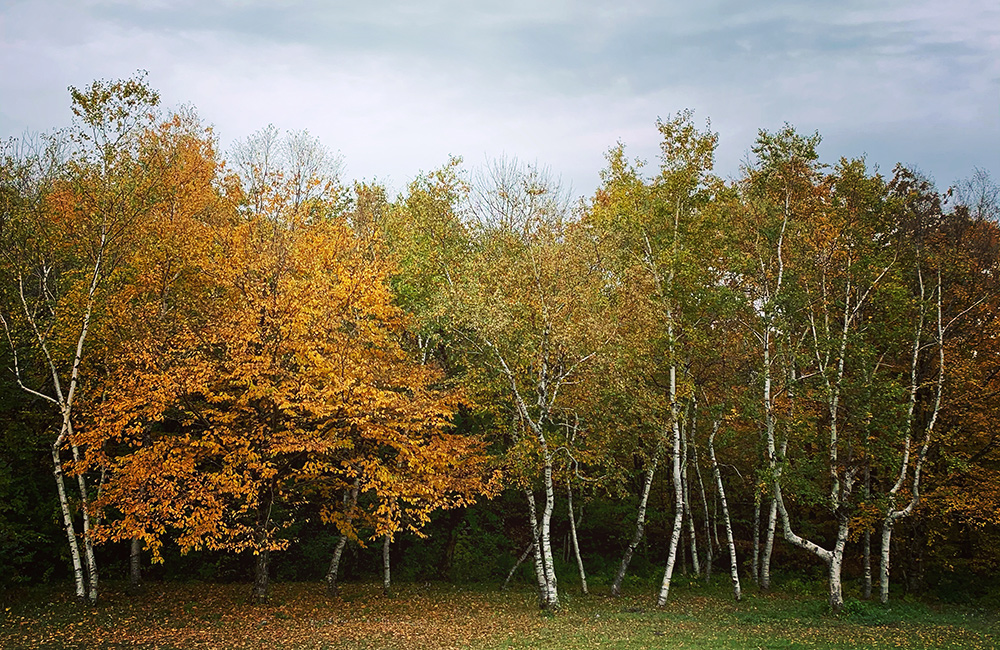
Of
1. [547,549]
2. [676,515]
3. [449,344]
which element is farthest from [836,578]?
[449,344]

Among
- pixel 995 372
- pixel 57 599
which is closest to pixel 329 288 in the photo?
pixel 57 599

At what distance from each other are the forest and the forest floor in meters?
1.20

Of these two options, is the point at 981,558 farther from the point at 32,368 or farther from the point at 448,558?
the point at 32,368

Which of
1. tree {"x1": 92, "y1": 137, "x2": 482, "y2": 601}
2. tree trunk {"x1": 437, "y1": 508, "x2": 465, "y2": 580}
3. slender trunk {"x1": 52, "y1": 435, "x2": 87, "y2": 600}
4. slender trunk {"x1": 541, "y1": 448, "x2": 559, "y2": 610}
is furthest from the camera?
tree trunk {"x1": 437, "y1": 508, "x2": 465, "y2": 580}

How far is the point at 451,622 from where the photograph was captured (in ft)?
59.9

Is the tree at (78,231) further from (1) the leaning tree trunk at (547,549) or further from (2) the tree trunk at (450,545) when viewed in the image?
(2) the tree trunk at (450,545)

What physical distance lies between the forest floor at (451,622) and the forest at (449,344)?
1201 mm

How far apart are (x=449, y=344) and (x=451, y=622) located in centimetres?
862

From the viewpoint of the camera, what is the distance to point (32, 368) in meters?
20.0

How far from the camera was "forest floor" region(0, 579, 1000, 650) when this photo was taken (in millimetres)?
14664

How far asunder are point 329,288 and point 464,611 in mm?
10406

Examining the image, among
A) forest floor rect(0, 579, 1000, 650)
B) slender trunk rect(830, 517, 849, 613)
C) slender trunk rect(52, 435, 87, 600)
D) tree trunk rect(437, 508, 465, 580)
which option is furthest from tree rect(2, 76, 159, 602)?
slender trunk rect(830, 517, 849, 613)

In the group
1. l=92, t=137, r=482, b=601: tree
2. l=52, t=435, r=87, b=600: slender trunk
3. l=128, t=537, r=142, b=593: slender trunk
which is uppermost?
l=92, t=137, r=482, b=601: tree

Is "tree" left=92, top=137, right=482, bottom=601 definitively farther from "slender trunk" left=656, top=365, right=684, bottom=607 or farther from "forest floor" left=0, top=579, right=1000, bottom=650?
"slender trunk" left=656, top=365, right=684, bottom=607
